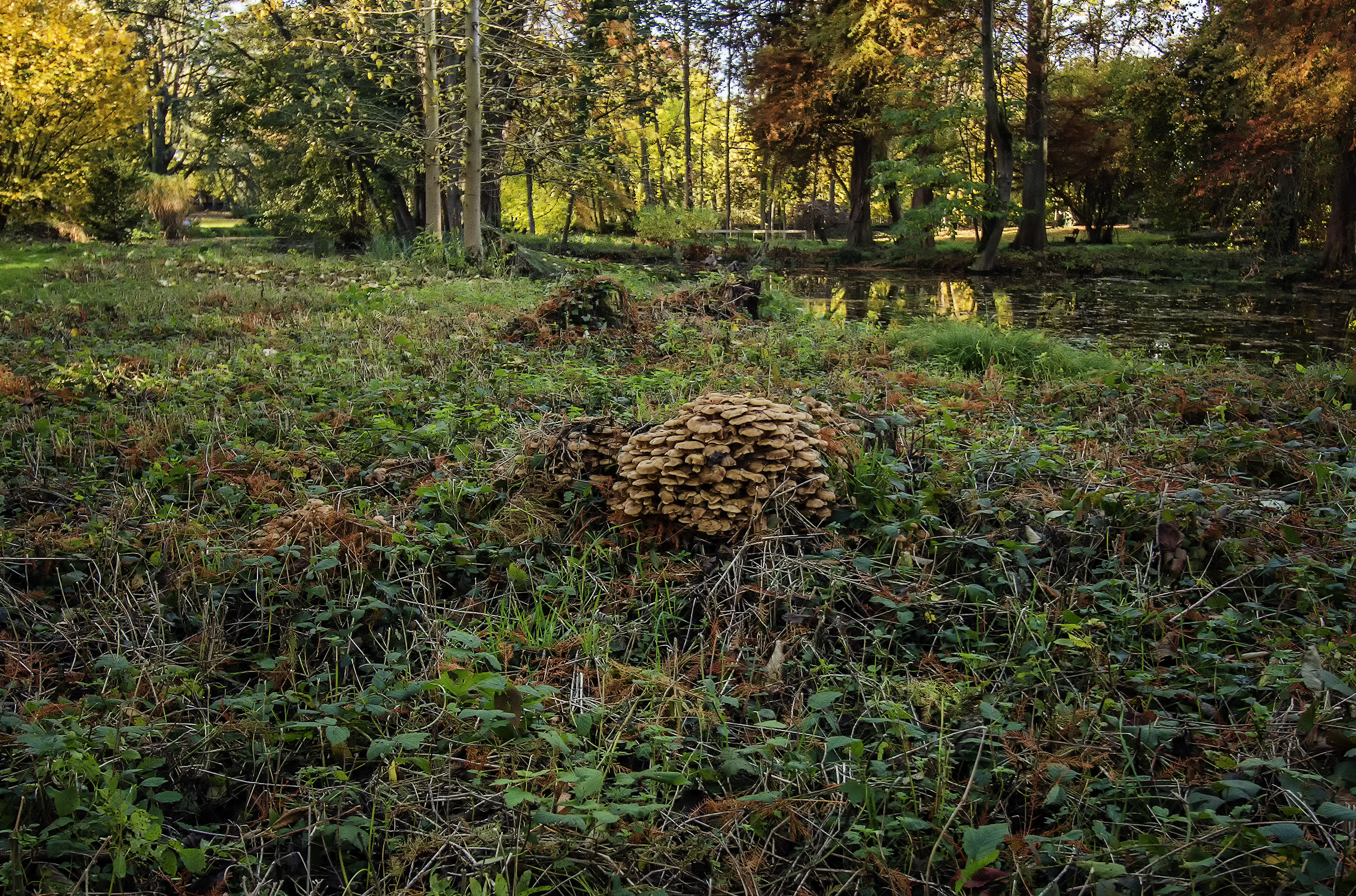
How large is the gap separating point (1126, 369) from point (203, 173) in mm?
44152

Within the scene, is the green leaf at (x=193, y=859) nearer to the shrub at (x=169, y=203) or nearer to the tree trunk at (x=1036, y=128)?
the tree trunk at (x=1036, y=128)

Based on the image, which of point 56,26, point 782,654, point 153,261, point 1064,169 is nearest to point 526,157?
point 153,261

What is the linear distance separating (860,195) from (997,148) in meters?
6.56

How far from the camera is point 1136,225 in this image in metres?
35.2

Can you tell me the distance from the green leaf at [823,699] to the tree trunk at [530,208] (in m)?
13.0

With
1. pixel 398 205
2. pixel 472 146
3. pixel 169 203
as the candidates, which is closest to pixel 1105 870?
pixel 472 146

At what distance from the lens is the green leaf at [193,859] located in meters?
1.91

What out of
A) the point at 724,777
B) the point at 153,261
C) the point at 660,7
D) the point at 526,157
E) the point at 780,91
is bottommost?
the point at 724,777

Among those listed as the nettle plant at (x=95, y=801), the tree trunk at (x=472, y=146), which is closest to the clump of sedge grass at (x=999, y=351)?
the nettle plant at (x=95, y=801)

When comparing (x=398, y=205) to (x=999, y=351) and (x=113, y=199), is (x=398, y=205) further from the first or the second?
(x=999, y=351)

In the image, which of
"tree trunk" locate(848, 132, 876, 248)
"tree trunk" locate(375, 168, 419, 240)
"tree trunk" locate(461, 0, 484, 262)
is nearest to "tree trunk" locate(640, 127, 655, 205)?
"tree trunk" locate(375, 168, 419, 240)

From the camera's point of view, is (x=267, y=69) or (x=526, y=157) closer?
(x=526, y=157)

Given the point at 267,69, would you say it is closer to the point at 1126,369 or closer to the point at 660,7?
the point at 660,7

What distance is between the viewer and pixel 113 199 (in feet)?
66.0
